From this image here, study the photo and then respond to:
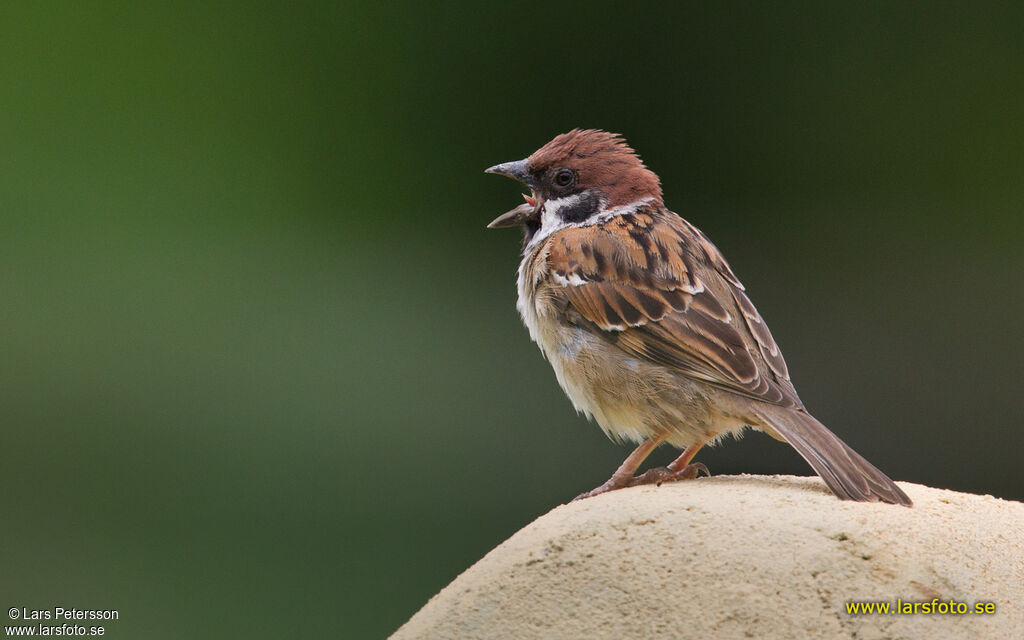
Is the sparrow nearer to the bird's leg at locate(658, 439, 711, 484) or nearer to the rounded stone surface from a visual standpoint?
the bird's leg at locate(658, 439, 711, 484)

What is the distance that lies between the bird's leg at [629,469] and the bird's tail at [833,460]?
342 mm

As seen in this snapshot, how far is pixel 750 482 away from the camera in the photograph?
266cm

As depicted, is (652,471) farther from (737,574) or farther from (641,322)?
(737,574)

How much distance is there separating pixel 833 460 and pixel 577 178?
146cm

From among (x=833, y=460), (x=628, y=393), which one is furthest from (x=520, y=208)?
(x=833, y=460)

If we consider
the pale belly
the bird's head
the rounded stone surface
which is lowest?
the rounded stone surface

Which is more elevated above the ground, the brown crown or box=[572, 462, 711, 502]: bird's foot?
the brown crown

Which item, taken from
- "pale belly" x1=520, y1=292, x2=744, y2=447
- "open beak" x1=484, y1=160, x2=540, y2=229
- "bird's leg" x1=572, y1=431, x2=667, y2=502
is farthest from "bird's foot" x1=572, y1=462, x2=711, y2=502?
"open beak" x1=484, y1=160, x2=540, y2=229

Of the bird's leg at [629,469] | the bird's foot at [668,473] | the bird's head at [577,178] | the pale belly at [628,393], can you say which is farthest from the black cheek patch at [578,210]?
the bird's foot at [668,473]

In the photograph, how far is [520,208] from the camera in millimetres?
3787

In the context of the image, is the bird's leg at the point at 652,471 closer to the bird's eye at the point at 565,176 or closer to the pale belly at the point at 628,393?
the pale belly at the point at 628,393

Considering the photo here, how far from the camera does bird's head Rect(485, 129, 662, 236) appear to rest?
146 inches

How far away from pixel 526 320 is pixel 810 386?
1821 mm

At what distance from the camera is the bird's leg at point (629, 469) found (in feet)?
9.72
